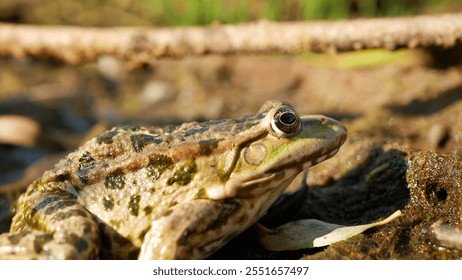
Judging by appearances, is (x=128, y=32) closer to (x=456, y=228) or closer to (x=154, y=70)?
(x=154, y=70)

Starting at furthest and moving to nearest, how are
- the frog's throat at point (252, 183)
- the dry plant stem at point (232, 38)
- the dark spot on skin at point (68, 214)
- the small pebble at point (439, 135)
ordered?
the dry plant stem at point (232, 38) < the small pebble at point (439, 135) < the frog's throat at point (252, 183) < the dark spot on skin at point (68, 214)

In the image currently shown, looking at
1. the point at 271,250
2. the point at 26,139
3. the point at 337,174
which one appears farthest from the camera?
the point at 26,139

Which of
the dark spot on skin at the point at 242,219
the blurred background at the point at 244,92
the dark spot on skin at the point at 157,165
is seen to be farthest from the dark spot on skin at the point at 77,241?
the blurred background at the point at 244,92

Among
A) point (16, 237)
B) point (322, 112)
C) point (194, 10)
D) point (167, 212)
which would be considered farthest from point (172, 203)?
point (194, 10)

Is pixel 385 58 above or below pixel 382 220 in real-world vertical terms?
above

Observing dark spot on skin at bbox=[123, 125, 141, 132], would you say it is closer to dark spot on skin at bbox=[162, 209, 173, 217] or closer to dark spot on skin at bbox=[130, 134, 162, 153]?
dark spot on skin at bbox=[130, 134, 162, 153]

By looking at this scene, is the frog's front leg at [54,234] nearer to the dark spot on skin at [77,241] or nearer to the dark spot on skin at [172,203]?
the dark spot on skin at [77,241]

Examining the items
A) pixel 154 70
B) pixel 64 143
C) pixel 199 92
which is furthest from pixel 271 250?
pixel 154 70
